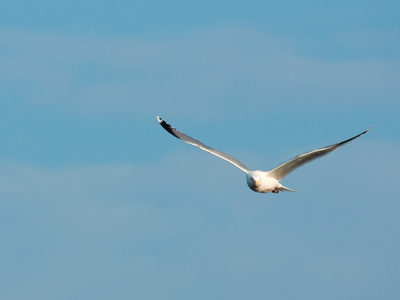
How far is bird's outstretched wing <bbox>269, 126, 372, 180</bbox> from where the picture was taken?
2967 centimetres

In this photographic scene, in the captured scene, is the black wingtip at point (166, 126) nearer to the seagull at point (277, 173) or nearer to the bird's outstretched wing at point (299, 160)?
the seagull at point (277, 173)

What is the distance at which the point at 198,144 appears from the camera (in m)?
34.9

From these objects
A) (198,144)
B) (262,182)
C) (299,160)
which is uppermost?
(198,144)

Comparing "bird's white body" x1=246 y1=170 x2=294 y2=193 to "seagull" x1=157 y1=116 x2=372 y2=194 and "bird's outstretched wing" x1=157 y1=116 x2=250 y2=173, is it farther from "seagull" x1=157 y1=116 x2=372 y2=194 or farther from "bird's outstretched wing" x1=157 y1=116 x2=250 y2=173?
"bird's outstretched wing" x1=157 y1=116 x2=250 y2=173

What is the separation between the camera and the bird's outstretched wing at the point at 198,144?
3332cm

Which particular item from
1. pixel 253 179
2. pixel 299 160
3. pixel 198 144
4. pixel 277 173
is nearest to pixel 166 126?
pixel 198 144

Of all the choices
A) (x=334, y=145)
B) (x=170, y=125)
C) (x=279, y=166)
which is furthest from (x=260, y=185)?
(x=170, y=125)

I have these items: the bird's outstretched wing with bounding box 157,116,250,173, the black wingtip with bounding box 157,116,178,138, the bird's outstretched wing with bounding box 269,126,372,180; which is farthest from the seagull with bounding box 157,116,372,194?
the black wingtip with bounding box 157,116,178,138

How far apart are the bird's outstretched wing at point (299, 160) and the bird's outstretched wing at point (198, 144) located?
1313 mm

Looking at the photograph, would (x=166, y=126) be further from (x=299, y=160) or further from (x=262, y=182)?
(x=299, y=160)

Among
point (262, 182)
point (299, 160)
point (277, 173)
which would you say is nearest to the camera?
point (299, 160)

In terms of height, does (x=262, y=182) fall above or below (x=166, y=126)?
below

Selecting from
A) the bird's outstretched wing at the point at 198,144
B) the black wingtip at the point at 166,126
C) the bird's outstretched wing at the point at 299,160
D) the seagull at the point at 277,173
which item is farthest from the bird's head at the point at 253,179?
the black wingtip at the point at 166,126

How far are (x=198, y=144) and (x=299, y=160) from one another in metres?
5.31
